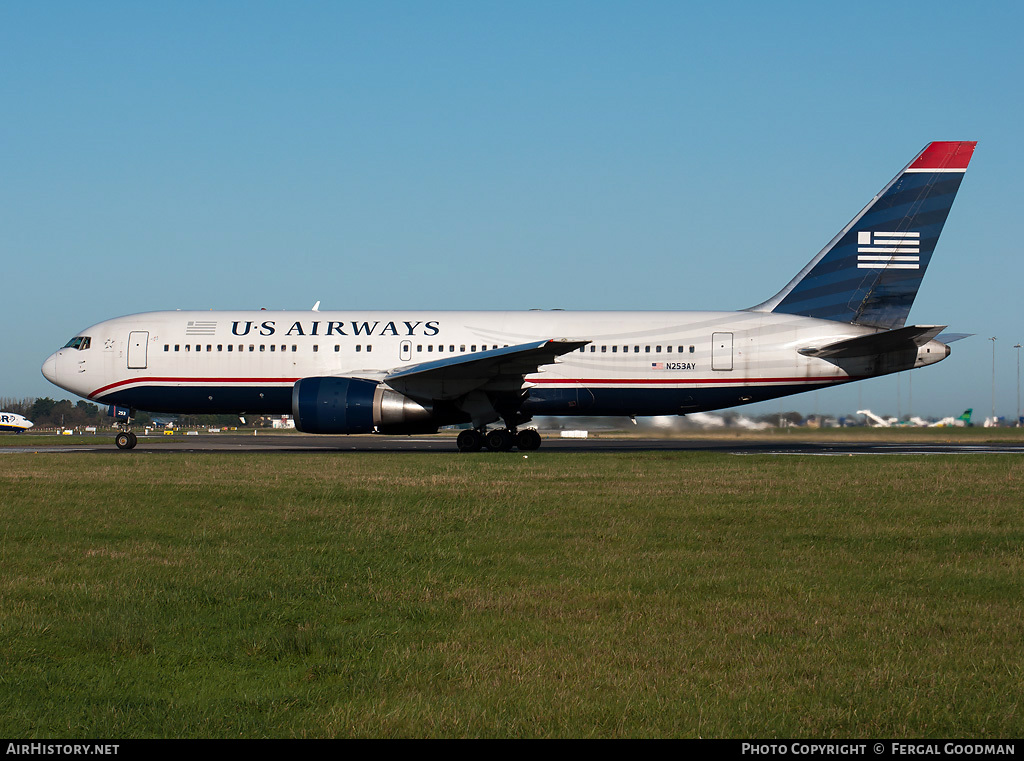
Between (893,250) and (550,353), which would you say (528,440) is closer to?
(550,353)

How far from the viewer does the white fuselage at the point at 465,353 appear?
2656cm

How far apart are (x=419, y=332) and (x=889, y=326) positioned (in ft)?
45.0

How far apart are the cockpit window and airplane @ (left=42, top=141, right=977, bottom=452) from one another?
77 millimetres

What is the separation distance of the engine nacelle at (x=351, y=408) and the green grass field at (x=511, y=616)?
449 inches

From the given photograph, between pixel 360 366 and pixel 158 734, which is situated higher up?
pixel 360 366

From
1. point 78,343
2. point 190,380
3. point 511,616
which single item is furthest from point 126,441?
point 511,616

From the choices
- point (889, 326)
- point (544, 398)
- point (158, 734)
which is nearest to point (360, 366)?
point (544, 398)

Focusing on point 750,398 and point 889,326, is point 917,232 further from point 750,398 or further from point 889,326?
point 750,398

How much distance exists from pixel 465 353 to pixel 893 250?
41.4 feet

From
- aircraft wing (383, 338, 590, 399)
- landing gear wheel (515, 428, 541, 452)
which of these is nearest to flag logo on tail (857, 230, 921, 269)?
aircraft wing (383, 338, 590, 399)

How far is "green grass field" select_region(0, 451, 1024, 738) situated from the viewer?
4473 mm

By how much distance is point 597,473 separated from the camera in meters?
17.4

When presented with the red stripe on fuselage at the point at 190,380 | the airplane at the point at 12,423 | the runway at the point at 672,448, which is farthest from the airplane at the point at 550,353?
the airplane at the point at 12,423

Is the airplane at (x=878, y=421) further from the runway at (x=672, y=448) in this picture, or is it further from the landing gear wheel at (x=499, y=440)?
the landing gear wheel at (x=499, y=440)
